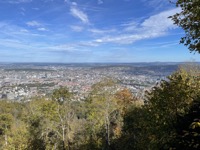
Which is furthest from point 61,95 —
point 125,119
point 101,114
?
point 125,119

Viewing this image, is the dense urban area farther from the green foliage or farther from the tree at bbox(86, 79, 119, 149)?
the green foliage

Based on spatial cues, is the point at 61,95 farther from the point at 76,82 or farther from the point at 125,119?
the point at 76,82

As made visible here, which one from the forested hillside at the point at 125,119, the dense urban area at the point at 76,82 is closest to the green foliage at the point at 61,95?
the forested hillside at the point at 125,119

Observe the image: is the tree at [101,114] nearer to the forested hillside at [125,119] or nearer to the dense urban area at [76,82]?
the forested hillside at [125,119]

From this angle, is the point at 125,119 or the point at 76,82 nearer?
the point at 125,119

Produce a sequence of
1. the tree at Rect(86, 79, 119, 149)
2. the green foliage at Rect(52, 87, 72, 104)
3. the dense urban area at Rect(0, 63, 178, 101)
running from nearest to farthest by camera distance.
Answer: the tree at Rect(86, 79, 119, 149) < the green foliage at Rect(52, 87, 72, 104) < the dense urban area at Rect(0, 63, 178, 101)

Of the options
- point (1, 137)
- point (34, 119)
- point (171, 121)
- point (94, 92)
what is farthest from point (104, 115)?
point (1, 137)

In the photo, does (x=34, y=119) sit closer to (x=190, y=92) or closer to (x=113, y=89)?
(x=113, y=89)

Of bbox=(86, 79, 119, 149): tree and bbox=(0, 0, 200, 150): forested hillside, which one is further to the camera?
bbox=(86, 79, 119, 149): tree

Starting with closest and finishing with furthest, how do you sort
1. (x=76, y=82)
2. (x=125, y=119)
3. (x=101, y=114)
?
1. (x=125, y=119)
2. (x=101, y=114)
3. (x=76, y=82)

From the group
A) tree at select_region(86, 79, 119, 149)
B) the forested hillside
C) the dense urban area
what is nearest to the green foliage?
the forested hillside

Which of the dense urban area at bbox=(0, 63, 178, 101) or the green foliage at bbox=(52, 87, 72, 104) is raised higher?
the green foliage at bbox=(52, 87, 72, 104)
